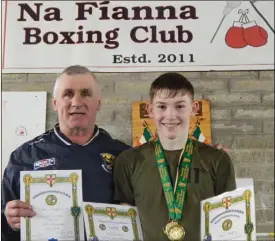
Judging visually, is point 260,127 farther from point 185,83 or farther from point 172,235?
point 172,235

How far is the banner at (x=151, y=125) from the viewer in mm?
1160

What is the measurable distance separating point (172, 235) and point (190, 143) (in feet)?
0.92

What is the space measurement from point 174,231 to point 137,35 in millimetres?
643

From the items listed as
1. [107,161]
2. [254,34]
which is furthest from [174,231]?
[254,34]

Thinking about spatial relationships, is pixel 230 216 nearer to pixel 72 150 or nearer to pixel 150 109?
pixel 150 109

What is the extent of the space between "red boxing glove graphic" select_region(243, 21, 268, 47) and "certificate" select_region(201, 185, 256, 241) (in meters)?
0.48

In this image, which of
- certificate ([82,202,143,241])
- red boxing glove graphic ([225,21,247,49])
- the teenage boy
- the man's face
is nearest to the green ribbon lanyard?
the teenage boy

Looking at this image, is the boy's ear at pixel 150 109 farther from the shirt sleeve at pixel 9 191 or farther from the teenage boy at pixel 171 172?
the shirt sleeve at pixel 9 191

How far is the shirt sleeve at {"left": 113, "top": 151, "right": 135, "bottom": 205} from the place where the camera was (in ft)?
3.64

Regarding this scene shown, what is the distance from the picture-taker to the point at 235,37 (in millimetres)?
1231

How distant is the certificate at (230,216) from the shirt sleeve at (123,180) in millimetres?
219

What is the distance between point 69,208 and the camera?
109cm

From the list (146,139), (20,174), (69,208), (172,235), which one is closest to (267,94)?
(146,139)

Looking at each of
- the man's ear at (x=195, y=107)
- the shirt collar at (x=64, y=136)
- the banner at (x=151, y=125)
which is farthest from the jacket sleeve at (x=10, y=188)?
the man's ear at (x=195, y=107)
